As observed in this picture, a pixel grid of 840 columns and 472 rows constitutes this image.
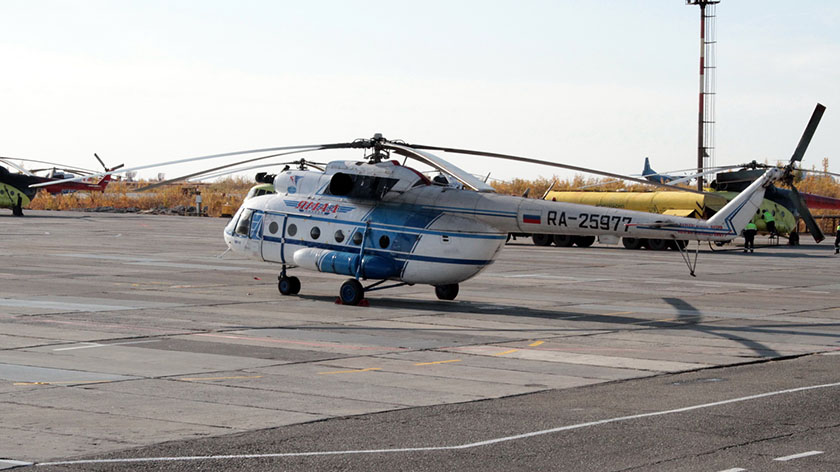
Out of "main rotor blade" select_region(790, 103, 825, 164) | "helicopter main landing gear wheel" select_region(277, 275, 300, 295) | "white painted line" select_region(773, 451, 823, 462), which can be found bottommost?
"white painted line" select_region(773, 451, 823, 462)

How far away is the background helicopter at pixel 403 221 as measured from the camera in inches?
867

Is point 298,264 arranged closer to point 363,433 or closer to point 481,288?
point 481,288

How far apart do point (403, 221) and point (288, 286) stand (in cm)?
407

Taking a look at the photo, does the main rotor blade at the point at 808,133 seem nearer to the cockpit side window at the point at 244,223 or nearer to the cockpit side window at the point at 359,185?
the cockpit side window at the point at 359,185

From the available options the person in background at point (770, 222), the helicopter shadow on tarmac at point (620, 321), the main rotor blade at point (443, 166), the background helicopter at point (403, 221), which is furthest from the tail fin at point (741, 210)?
the person in background at point (770, 222)

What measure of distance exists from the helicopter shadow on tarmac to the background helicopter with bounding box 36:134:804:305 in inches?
26.4

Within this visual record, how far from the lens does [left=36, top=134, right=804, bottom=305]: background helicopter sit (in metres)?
22.0

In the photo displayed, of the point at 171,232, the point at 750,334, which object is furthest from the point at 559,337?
the point at 171,232

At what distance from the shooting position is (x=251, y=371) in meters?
14.9

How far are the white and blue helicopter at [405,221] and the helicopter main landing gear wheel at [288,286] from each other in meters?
0.03

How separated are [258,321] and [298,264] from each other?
4729mm

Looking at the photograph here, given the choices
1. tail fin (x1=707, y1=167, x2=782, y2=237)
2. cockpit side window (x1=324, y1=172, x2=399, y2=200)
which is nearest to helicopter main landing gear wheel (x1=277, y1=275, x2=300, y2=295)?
cockpit side window (x1=324, y1=172, x2=399, y2=200)

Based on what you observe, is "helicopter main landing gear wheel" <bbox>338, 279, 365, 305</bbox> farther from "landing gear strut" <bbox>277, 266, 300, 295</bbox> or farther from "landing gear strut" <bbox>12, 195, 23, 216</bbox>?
"landing gear strut" <bbox>12, 195, 23, 216</bbox>

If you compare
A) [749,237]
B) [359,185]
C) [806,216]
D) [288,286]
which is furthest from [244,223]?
[749,237]
